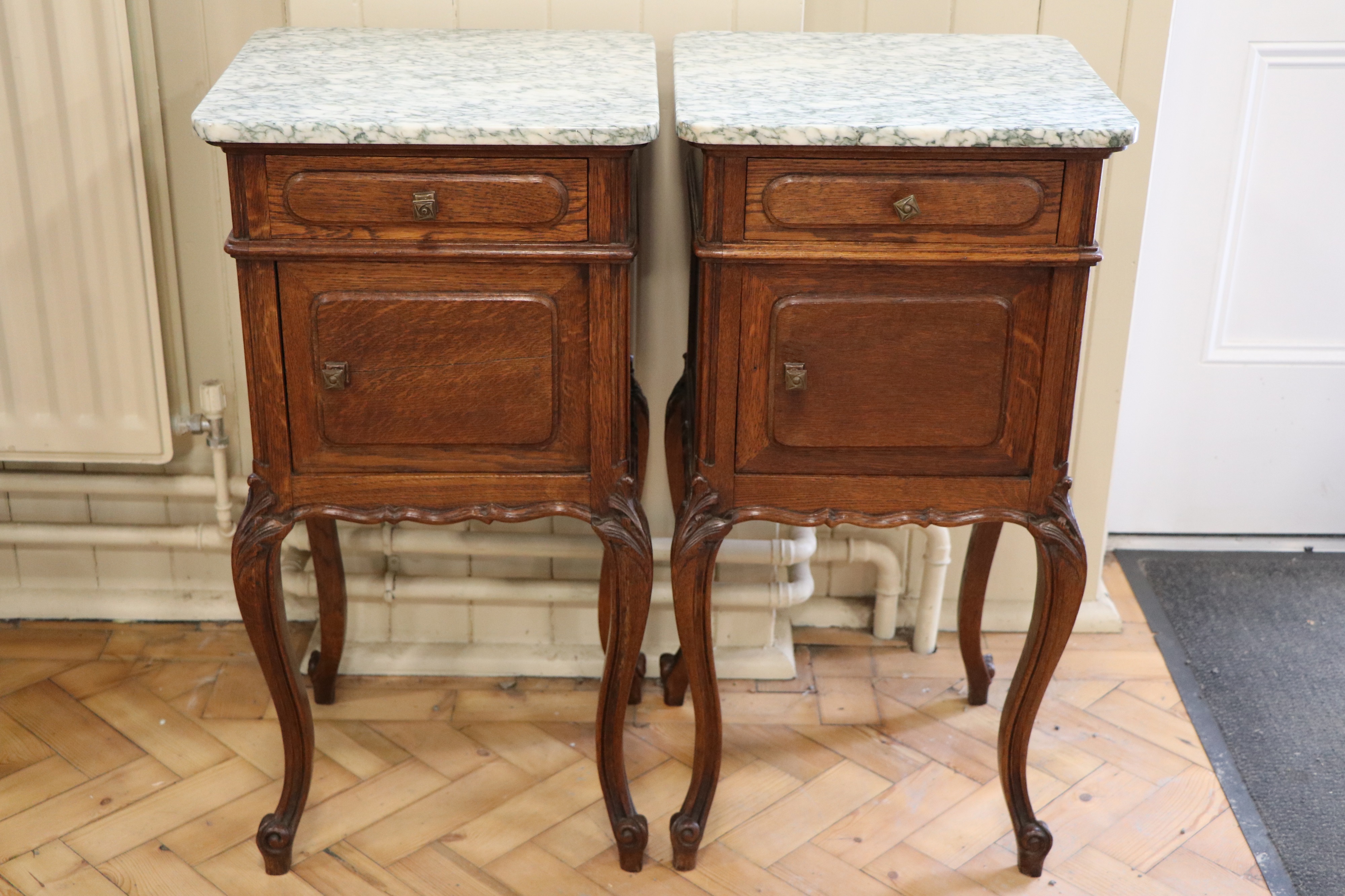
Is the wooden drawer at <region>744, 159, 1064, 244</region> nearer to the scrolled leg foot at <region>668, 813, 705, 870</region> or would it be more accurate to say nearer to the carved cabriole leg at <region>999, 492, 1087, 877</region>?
the carved cabriole leg at <region>999, 492, 1087, 877</region>

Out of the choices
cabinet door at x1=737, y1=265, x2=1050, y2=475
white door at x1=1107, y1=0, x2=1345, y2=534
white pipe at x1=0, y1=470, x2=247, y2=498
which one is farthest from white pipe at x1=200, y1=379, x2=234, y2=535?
white door at x1=1107, y1=0, x2=1345, y2=534

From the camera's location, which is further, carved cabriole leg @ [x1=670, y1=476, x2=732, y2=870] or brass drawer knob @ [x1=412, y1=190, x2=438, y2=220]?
carved cabriole leg @ [x1=670, y1=476, x2=732, y2=870]

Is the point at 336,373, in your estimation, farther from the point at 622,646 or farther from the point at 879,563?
the point at 879,563

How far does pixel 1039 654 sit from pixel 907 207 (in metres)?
0.68

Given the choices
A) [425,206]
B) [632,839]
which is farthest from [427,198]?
[632,839]

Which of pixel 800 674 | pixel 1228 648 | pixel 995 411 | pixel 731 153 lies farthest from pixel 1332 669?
pixel 731 153

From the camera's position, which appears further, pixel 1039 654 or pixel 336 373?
pixel 1039 654

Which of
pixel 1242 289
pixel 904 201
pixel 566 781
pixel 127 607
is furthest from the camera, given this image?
pixel 1242 289

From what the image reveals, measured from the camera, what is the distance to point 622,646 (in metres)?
1.79

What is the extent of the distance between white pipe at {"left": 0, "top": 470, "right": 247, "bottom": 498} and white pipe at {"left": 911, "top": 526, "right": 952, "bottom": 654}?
4.07 feet

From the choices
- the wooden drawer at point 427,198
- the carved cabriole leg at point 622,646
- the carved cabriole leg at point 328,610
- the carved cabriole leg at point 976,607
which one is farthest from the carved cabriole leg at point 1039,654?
the carved cabriole leg at point 328,610

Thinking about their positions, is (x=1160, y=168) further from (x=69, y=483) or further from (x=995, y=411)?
(x=69, y=483)

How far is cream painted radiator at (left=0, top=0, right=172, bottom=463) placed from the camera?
6.48 feet

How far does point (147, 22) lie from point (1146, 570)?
6.96ft
